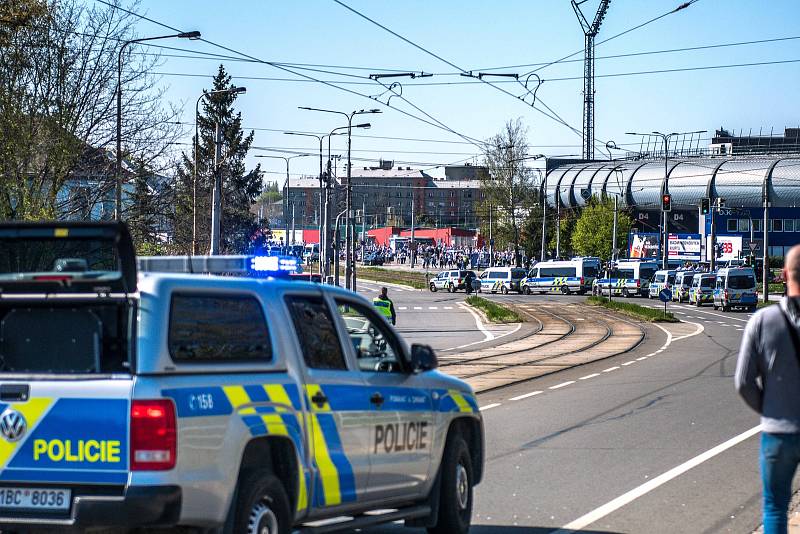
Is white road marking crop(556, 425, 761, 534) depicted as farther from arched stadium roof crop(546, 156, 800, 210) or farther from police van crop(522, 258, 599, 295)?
arched stadium roof crop(546, 156, 800, 210)

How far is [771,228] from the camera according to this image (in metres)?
126

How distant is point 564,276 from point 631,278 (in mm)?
5189

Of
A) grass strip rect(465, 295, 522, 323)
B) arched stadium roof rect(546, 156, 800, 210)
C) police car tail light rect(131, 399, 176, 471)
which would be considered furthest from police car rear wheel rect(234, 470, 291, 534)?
arched stadium roof rect(546, 156, 800, 210)

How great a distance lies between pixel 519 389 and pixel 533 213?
98133 millimetres

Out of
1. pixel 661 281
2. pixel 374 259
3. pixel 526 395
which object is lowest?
pixel 526 395

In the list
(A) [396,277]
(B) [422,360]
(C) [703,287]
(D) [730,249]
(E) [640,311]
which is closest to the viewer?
(B) [422,360]

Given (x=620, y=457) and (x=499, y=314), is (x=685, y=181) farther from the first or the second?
(x=620, y=457)

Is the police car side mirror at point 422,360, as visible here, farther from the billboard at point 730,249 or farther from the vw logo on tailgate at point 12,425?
the billboard at point 730,249

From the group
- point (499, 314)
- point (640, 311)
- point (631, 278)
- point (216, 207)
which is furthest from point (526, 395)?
point (631, 278)

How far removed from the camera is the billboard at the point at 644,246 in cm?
10506

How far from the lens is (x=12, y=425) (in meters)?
6.32

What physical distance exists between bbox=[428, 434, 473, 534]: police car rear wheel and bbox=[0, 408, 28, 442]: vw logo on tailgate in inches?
126

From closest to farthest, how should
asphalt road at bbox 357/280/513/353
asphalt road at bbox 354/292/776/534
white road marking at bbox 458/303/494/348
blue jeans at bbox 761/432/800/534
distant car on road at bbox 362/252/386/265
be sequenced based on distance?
blue jeans at bbox 761/432/800/534
asphalt road at bbox 354/292/776/534
asphalt road at bbox 357/280/513/353
white road marking at bbox 458/303/494/348
distant car on road at bbox 362/252/386/265

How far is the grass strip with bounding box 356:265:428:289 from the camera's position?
9929cm
